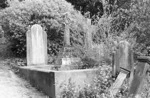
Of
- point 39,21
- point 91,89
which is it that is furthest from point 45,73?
point 39,21

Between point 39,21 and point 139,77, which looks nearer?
point 139,77

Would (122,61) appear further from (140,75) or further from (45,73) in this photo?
(45,73)

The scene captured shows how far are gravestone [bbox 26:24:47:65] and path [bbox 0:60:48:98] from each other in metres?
0.95

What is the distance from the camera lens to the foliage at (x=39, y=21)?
28.8 feet

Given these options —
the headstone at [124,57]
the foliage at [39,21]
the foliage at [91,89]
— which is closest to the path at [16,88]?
the foliage at [91,89]

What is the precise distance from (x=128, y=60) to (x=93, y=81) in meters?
0.97

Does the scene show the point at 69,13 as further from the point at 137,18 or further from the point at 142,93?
the point at 142,93

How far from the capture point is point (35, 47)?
7.24m

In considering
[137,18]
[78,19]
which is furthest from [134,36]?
[78,19]

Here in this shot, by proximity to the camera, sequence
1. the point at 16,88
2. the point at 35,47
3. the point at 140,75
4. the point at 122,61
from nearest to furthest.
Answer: the point at 140,75 < the point at 122,61 < the point at 16,88 < the point at 35,47

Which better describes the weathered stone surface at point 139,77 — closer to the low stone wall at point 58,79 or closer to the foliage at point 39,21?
the low stone wall at point 58,79

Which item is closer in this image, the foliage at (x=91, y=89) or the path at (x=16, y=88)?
the foliage at (x=91, y=89)

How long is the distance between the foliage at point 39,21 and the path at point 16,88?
2795 millimetres

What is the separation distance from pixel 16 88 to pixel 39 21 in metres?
4.26
